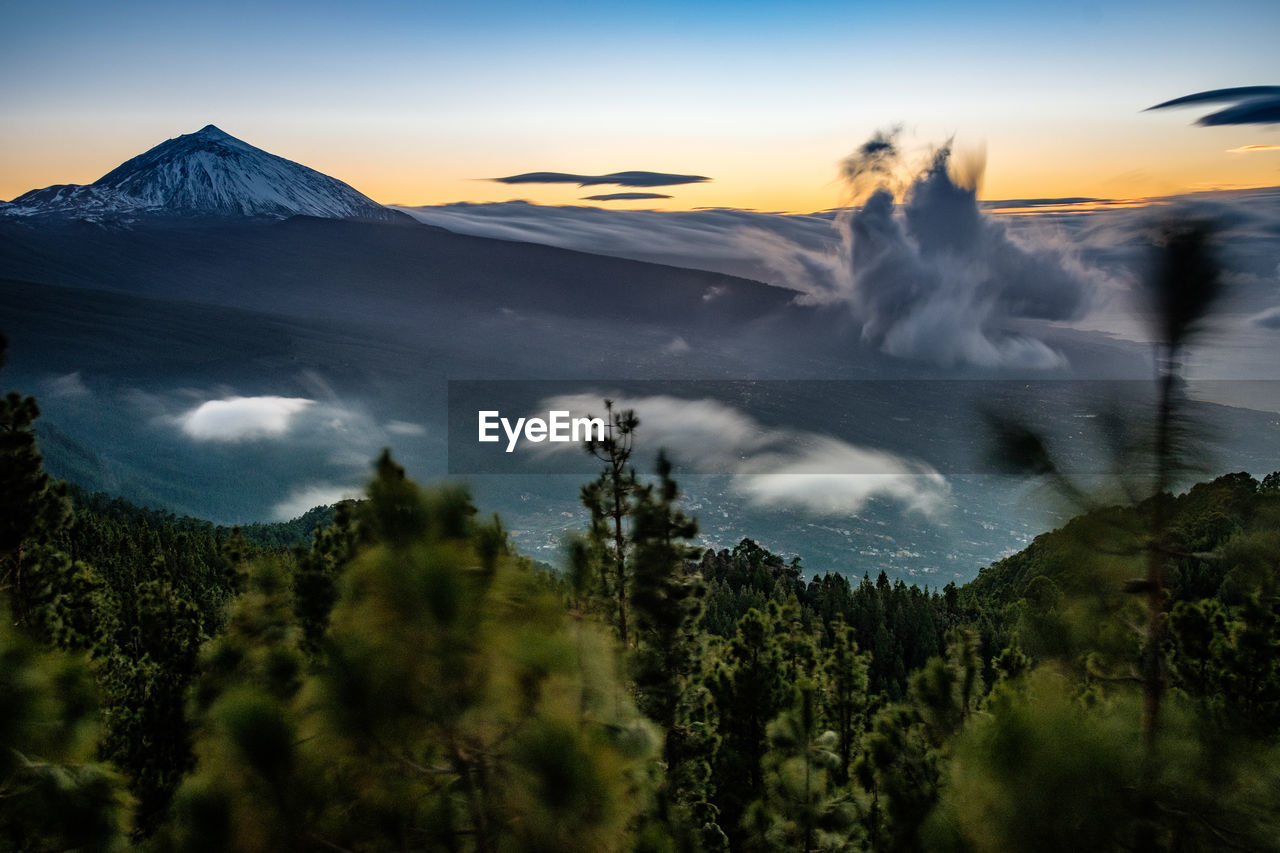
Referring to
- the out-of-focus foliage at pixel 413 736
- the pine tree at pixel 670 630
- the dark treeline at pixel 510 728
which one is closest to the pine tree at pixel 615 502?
the pine tree at pixel 670 630

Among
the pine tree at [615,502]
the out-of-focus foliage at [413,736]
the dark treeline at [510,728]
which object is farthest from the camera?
the pine tree at [615,502]

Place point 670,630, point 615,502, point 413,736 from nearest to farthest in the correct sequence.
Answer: point 413,736 → point 615,502 → point 670,630

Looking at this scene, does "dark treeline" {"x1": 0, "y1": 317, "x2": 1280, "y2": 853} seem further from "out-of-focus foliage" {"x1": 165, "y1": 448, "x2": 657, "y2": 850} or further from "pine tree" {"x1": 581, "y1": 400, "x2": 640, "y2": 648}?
"pine tree" {"x1": 581, "y1": 400, "x2": 640, "y2": 648}

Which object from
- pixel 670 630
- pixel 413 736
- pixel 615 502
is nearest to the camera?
pixel 413 736

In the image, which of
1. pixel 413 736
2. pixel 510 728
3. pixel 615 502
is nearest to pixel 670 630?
pixel 615 502

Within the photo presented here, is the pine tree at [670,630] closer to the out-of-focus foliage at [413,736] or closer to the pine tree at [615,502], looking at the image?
the pine tree at [615,502]

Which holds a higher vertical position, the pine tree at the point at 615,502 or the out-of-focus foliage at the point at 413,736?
the out-of-focus foliage at the point at 413,736

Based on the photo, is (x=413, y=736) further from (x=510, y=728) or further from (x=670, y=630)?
(x=670, y=630)

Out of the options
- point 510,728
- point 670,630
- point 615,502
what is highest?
point 510,728

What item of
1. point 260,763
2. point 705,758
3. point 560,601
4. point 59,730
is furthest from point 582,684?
point 705,758

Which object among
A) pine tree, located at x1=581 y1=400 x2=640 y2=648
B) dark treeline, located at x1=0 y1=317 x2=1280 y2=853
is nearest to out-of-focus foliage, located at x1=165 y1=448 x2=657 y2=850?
dark treeline, located at x1=0 y1=317 x2=1280 y2=853

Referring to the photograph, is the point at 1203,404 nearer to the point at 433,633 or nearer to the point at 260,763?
the point at 433,633
